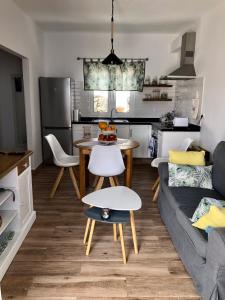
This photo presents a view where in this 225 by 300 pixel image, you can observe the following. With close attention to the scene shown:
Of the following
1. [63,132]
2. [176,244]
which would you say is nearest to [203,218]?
[176,244]

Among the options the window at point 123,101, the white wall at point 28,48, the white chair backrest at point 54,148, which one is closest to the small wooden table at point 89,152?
the white chair backrest at point 54,148

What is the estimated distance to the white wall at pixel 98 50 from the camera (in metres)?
5.22

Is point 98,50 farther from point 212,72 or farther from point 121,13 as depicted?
point 212,72

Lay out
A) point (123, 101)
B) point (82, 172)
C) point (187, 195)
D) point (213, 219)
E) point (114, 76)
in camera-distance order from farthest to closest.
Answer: point (123, 101), point (114, 76), point (82, 172), point (187, 195), point (213, 219)

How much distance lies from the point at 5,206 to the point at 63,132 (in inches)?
112

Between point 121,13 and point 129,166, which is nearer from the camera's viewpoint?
point 129,166

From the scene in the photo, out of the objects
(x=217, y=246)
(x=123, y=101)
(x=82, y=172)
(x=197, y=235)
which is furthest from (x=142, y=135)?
(x=217, y=246)

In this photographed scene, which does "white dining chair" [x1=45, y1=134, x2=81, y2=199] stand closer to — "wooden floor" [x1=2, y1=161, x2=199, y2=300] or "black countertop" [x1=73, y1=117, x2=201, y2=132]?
"wooden floor" [x1=2, y1=161, x2=199, y2=300]

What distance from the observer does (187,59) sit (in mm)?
4469

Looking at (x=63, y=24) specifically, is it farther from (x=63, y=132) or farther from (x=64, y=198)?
(x=64, y=198)

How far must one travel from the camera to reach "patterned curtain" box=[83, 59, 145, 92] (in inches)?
210

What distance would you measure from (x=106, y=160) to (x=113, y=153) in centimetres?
12

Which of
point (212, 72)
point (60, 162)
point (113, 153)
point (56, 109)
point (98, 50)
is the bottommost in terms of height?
point (60, 162)

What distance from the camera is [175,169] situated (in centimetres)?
268
